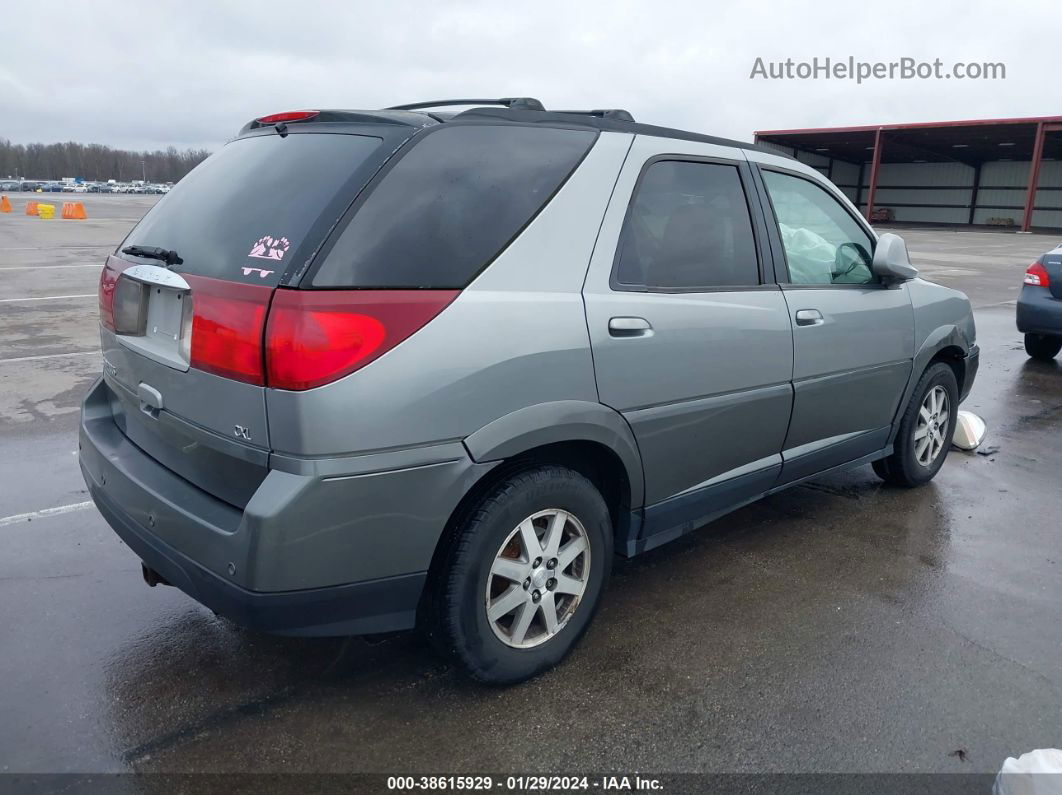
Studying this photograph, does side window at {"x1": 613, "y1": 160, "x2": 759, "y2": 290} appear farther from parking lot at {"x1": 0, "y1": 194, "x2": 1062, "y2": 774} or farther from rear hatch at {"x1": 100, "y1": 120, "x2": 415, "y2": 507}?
parking lot at {"x1": 0, "y1": 194, "x2": 1062, "y2": 774}

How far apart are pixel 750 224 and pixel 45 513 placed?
368cm

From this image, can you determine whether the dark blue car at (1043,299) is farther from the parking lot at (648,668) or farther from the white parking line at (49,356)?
the white parking line at (49,356)

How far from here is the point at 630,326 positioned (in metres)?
2.83

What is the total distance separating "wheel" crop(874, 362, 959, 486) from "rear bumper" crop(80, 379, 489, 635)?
9.99ft

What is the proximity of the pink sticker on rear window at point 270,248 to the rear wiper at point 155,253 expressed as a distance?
0.38 m

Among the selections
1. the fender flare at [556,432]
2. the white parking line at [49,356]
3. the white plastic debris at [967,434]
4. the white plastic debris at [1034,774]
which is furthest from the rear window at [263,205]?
the white parking line at [49,356]

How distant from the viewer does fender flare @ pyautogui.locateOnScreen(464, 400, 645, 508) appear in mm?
2439

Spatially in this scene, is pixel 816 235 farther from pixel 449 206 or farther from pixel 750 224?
pixel 449 206

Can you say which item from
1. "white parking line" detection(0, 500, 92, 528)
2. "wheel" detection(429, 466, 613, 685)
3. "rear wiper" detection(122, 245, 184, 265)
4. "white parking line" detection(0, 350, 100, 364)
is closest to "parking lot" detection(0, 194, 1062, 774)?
"white parking line" detection(0, 500, 92, 528)

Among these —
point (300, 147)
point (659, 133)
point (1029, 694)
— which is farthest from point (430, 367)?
point (1029, 694)

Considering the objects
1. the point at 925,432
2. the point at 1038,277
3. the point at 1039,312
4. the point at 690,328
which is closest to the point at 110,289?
the point at 690,328

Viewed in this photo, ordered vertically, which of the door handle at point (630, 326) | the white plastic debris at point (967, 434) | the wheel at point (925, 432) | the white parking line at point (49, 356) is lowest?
the white parking line at point (49, 356)

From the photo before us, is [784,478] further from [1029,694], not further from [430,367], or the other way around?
[430,367]

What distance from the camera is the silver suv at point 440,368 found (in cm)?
223
